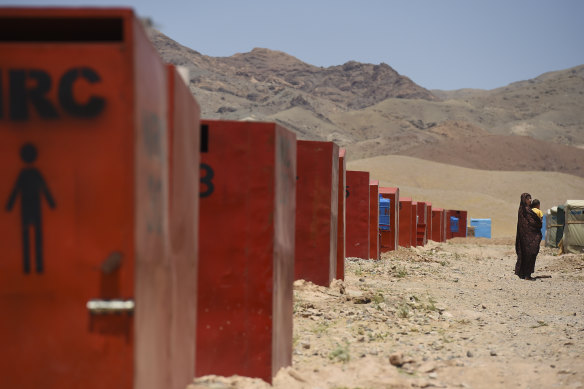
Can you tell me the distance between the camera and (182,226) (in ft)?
11.9

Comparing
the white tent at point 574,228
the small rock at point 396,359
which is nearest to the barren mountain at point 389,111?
the white tent at point 574,228

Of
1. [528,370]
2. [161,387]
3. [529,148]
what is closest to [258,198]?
[161,387]

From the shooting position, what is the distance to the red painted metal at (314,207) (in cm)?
955

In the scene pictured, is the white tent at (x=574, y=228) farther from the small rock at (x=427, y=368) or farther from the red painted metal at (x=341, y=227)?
the small rock at (x=427, y=368)

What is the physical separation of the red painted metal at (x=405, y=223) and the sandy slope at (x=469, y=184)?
30765 mm

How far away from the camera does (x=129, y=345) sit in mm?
2639

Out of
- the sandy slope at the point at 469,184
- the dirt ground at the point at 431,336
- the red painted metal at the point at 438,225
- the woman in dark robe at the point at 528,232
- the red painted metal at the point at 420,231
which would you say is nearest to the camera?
the dirt ground at the point at 431,336

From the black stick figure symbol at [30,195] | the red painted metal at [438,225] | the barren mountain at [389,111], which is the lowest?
the red painted metal at [438,225]

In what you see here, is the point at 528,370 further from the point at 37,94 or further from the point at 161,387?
the point at 37,94

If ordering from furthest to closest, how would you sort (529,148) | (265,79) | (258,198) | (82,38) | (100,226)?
Answer: (265,79)
(529,148)
(258,198)
(82,38)
(100,226)

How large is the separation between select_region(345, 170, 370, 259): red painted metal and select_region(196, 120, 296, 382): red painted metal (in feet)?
33.6

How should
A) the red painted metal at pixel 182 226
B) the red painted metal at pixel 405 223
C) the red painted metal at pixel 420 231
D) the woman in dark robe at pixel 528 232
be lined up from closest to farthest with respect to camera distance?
the red painted metal at pixel 182 226
the woman in dark robe at pixel 528 232
the red painted metal at pixel 405 223
the red painted metal at pixel 420 231

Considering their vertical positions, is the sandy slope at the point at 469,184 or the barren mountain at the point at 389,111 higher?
the barren mountain at the point at 389,111

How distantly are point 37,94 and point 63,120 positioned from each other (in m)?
0.14
